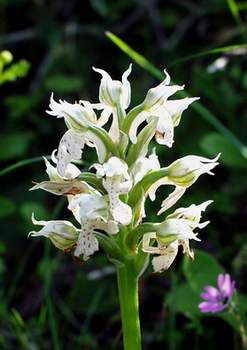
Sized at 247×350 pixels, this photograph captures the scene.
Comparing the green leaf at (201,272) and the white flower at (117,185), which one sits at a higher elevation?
the green leaf at (201,272)

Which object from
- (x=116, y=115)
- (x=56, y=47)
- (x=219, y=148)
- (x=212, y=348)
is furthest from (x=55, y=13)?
(x=116, y=115)

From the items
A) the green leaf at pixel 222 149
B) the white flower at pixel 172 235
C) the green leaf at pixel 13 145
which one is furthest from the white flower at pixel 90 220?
the green leaf at pixel 13 145

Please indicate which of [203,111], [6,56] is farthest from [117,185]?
[6,56]

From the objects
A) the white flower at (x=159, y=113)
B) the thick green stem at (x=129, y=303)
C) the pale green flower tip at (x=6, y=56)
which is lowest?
the thick green stem at (x=129, y=303)

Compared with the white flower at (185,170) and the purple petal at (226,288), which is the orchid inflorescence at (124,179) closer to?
the white flower at (185,170)

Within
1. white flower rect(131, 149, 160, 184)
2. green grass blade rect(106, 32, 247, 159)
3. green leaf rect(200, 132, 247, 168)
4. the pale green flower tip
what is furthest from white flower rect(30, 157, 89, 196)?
green leaf rect(200, 132, 247, 168)

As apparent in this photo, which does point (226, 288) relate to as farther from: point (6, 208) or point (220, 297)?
point (6, 208)

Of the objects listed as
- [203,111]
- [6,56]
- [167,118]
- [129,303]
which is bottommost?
[129,303]
